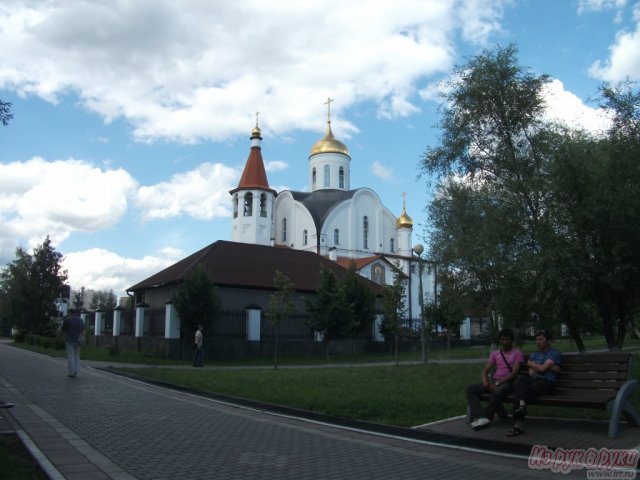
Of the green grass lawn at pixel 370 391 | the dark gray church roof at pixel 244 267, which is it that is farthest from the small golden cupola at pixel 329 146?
the green grass lawn at pixel 370 391

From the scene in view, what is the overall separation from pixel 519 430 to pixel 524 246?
4.09 m

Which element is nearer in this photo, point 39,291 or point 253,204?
point 39,291

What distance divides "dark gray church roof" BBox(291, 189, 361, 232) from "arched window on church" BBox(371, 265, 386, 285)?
6.78 metres

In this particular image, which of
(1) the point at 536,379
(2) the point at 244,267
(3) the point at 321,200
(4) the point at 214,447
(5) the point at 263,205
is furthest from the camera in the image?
(3) the point at 321,200

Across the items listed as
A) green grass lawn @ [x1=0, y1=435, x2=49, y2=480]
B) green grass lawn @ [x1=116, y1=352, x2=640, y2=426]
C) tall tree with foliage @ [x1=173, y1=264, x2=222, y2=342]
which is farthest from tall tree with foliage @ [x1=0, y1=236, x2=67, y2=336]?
green grass lawn @ [x1=0, y1=435, x2=49, y2=480]

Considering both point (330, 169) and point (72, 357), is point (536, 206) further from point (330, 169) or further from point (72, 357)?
point (330, 169)

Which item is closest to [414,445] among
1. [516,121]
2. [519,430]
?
Answer: [519,430]

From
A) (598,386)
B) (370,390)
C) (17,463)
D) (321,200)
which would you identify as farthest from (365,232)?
(17,463)

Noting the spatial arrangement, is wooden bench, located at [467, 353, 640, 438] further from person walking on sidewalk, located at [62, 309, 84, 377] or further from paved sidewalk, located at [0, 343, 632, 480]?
person walking on sidewalk, located at [62, 309, 84, 377]

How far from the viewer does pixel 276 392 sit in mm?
12211

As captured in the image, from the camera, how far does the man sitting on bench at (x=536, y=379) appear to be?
308 inches

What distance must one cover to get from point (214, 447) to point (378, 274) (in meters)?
47.7

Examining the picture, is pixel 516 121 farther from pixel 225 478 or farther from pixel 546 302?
pixel 225 478

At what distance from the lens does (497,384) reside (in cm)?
851
